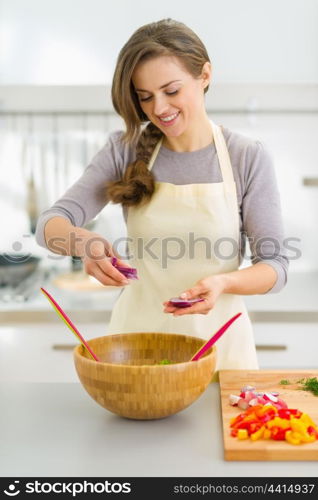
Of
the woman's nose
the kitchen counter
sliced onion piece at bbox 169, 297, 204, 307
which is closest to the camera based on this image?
the kitchen counter

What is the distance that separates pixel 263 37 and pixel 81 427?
1.91 meters

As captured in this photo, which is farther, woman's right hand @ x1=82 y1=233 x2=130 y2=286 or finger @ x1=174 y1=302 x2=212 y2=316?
woman's right hand @ x1=82 y1=233 x2=130 y2=286

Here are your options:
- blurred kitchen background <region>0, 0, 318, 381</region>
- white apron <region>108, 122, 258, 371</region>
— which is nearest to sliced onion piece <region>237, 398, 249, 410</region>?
white apron <region>108, 122, 258, 371</region>

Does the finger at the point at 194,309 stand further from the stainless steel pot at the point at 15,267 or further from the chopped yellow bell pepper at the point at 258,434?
the stainless steel pot at the point at 15,267

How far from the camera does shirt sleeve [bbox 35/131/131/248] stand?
172 cm

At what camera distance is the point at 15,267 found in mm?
2746

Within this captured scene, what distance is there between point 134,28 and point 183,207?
1161mm

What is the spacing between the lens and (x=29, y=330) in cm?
241

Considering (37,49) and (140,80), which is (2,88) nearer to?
(37,49)

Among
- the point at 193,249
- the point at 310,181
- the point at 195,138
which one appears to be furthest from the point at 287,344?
the point at 195,138

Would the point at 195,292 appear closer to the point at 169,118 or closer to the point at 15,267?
the point at 169,118

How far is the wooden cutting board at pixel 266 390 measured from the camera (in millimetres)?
1020

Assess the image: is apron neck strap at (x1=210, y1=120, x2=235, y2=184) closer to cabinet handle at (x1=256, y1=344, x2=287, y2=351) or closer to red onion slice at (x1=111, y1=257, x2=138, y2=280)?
red onion slice at (x1=111, y1=257, x2=138, y2=280)
